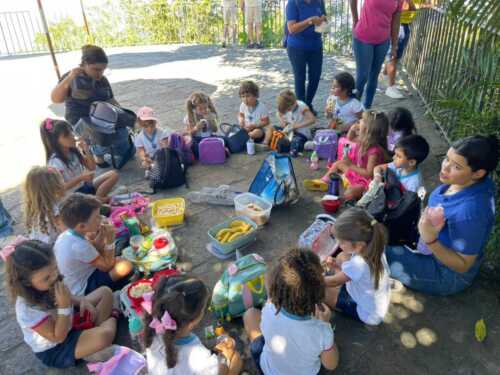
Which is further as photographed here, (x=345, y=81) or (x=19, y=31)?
(x=19, y=31)

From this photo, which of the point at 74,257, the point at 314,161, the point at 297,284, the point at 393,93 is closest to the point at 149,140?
the point at 314,161

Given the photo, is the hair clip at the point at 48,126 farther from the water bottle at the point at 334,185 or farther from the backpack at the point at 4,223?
the water bottle at the point at 334,185

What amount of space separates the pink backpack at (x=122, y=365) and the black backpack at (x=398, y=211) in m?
2.17

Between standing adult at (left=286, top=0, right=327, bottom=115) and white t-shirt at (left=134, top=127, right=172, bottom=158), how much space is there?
7.78 feet

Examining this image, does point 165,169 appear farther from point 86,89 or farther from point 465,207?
point 465,207

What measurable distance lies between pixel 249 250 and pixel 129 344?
4.40ft

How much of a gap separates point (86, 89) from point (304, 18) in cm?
317

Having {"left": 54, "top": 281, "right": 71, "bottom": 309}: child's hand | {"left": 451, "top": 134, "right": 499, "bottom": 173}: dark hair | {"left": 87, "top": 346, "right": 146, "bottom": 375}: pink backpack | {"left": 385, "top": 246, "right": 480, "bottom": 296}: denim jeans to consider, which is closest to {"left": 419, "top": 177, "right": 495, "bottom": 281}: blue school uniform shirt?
{"left": 451, "top": 134, "right": 499, "bottom": 173}: dark hair

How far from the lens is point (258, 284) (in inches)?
120

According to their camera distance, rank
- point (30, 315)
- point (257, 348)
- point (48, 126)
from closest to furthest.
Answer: point (30, 315) → point (257, 348) → point (48, 126)

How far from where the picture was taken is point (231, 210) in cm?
445

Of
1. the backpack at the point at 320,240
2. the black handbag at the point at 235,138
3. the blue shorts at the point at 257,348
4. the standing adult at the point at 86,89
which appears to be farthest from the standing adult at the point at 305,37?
the blue shorts at the point at 257,348

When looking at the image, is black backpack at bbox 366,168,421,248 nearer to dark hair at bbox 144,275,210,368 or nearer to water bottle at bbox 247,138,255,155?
dark hair at bbox 144,275,210,368

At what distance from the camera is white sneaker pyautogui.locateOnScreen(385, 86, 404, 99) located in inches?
286
